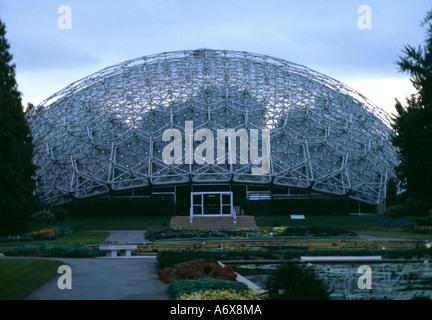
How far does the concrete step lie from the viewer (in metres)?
45.6

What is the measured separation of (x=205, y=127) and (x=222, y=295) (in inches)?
1672

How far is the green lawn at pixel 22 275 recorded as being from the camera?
12.0 metres

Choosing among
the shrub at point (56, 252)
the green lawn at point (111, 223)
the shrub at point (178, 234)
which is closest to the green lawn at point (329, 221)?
the green lawn at point (111, 223)

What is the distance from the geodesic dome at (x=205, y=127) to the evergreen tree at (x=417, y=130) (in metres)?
13.4

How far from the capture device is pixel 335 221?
45625 millimetres

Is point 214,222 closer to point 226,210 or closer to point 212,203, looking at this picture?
point 212,203

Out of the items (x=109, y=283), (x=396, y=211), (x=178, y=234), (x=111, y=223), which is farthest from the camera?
(x=111, y=223)

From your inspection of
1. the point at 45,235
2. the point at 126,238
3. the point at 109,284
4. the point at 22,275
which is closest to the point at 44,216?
the point at 45,235

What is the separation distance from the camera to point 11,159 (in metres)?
35.3

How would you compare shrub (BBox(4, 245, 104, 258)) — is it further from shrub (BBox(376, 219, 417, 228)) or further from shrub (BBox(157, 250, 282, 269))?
shrub (BBox(376, 219, 417, 228))

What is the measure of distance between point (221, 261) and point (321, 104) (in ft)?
147

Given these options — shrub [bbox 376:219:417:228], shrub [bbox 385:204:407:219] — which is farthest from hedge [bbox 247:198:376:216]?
shrub [bbox 385:204:407:219]

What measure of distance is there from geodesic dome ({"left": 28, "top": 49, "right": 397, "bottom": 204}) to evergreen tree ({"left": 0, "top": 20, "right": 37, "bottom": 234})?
13233mm

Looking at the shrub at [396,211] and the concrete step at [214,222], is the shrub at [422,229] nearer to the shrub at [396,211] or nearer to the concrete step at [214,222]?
the shrub at [396,211]
